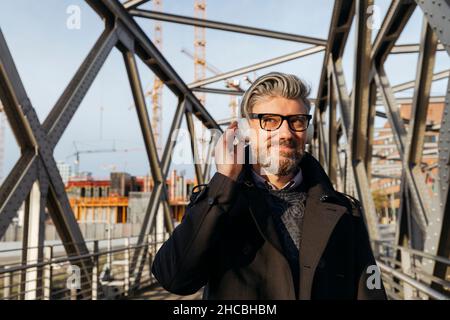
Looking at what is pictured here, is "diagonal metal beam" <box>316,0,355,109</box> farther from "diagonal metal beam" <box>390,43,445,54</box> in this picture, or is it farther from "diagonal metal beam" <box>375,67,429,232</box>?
"diagonal metal beam" <box>375,67,429,232</box>

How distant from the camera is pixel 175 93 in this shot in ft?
43.6

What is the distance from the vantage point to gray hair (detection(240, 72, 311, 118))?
1.52 metres

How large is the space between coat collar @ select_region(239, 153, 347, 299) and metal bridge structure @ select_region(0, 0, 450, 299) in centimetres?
247

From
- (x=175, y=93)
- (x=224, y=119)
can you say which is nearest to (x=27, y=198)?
(x=175, y=93)

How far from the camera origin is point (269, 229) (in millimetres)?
1430

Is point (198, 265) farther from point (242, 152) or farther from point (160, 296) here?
point (160, 296)

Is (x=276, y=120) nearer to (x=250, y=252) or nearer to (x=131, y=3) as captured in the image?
(x=250, y=252)

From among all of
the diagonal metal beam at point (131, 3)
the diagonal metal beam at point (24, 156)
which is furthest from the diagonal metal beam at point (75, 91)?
the diagonal metal beam at point (131, 3)

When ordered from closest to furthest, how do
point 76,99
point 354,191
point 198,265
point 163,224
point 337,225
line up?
point 198,265
point 337,225
point 76,99
point 354,191
point 163,224

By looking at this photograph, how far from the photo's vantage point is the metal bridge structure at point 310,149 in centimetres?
431

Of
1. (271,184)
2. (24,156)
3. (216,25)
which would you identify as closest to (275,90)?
(271,184)

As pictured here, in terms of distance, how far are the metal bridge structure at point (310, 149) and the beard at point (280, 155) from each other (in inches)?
103

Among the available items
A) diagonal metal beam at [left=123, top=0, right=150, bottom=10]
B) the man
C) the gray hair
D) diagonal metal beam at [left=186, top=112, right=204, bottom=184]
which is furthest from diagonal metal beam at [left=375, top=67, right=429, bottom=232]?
diagonal metal beam at [left=186, top=112, right=204, bottom=184]
